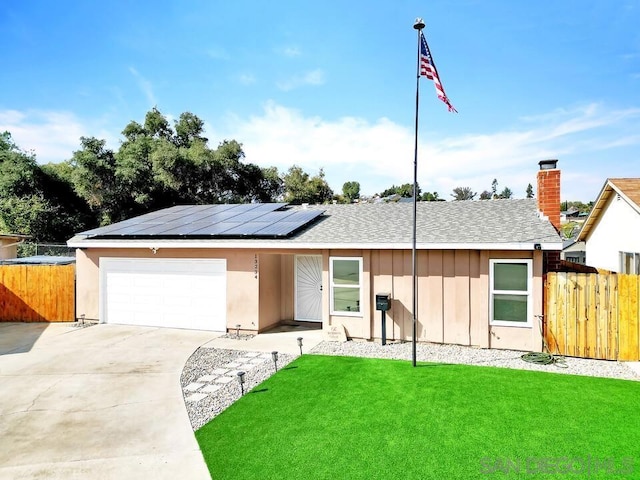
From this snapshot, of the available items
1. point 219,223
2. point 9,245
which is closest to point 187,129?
point 9,245

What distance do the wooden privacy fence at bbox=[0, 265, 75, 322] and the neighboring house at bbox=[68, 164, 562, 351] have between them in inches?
25.8

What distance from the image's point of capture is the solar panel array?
38.4 feet

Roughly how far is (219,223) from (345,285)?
5057 mm

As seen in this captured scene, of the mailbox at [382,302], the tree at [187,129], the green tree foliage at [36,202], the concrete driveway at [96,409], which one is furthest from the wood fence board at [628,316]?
the tree at [187,129]

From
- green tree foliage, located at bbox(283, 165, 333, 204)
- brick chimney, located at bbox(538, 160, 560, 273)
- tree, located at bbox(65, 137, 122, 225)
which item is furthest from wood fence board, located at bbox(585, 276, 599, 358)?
green tree foliage, located at bbox(283, 165, 333, 204)

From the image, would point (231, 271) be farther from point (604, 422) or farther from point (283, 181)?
point (283, 181)

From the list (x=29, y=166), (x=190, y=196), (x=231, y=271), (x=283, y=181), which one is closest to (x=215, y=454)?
(x=231, y=271)

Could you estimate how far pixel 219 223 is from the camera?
43.0ft

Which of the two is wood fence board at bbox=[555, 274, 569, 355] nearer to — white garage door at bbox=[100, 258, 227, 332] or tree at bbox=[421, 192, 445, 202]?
white garage door at bbox=[100, 258, 227, 332]

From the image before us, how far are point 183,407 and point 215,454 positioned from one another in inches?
69.9

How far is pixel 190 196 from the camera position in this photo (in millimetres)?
33531

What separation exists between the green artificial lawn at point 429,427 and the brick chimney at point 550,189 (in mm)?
4823

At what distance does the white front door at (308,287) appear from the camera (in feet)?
40.4

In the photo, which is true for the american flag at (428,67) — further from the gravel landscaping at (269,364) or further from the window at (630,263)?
the window at (630,263)
